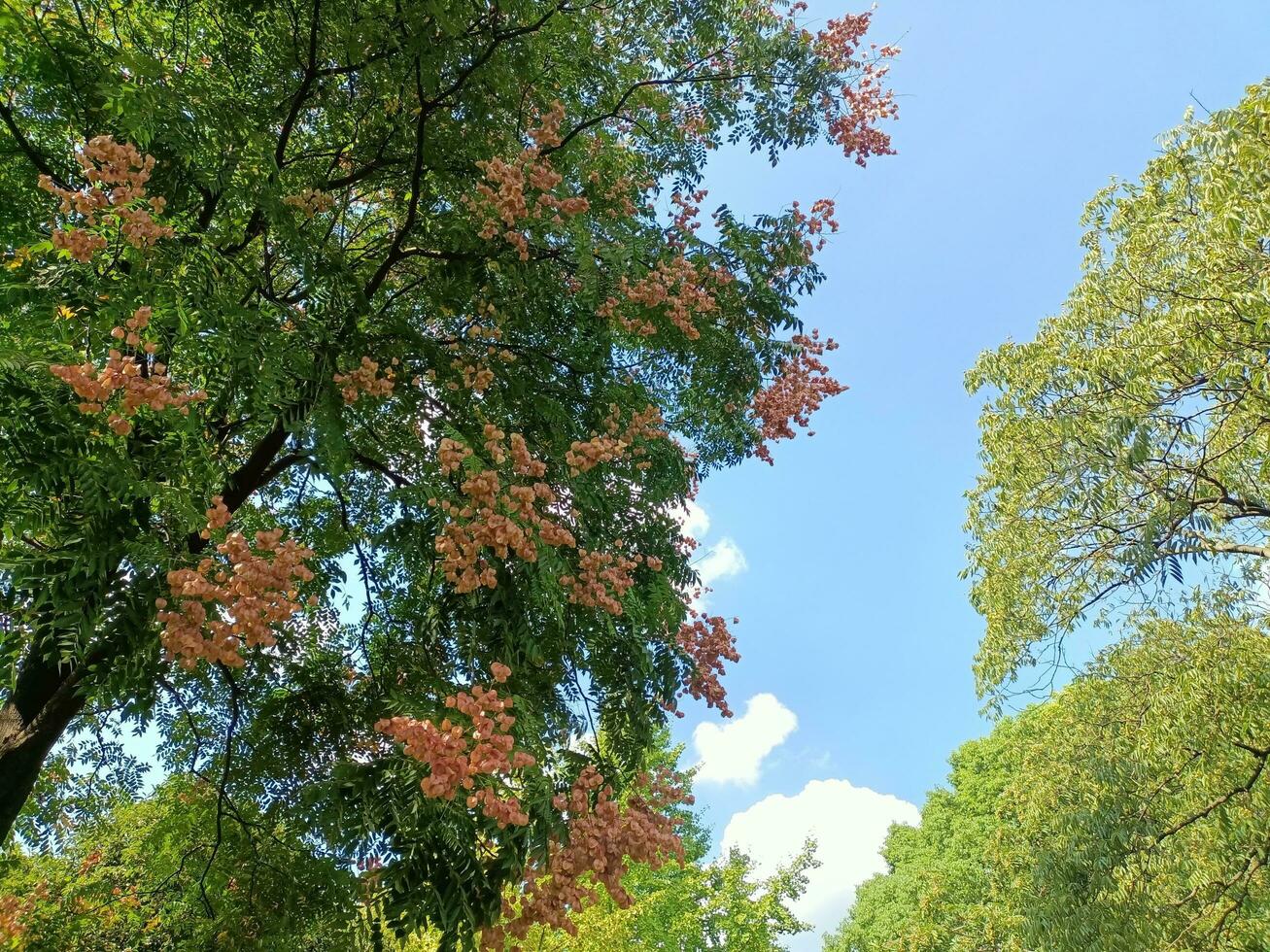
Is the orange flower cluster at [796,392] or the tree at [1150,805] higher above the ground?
the orange flower cluster at [796,392]

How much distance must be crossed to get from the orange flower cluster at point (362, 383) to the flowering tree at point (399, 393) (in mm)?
54

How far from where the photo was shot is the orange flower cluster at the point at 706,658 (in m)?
4.98

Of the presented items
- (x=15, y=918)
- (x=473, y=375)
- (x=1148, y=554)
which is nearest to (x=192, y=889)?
(x=15, y=918)

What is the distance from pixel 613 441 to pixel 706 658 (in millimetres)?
1517

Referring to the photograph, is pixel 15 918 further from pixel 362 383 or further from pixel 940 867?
pixel 940 867

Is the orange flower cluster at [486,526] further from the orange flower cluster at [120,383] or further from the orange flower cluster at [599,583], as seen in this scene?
the orange flower cluster at [120,383]

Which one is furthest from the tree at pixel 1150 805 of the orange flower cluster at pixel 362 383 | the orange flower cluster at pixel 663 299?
the orange flower cluster at pixel 362 383

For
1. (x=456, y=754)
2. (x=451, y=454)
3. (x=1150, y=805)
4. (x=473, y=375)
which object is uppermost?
(x=473, y=375)

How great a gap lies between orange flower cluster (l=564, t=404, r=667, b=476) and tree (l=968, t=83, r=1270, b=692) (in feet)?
13.4

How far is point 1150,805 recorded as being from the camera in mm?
7879

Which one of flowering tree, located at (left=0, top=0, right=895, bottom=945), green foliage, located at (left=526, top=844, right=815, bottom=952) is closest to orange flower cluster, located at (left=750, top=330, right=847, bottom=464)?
flowering tree, located at (left=0, top=0, right=895, bottom=945)

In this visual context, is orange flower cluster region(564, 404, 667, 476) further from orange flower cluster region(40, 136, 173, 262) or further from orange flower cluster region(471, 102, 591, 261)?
orange flower cluster region(40, 136, 173, 262)

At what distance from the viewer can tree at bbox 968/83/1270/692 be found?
6.11 meters

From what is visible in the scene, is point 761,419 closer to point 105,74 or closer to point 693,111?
→ point 693,111
